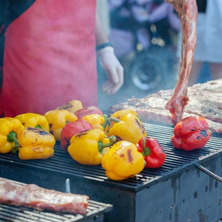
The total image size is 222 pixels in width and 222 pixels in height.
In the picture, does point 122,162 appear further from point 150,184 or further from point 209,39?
point 209,39

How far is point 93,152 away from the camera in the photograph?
2.92 metres

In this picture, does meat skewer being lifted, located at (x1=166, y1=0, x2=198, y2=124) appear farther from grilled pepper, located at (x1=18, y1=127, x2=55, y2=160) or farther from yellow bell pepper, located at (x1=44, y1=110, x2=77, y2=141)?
grilled pepper, located at (x1=18, y1=127, x2=55, y2=160)

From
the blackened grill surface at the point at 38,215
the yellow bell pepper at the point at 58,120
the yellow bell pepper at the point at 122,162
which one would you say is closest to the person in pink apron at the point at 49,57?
the yellow bell pepper at the point at 58,120

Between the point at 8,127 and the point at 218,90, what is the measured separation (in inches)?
107

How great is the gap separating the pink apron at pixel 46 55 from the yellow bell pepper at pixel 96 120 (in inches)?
43.6

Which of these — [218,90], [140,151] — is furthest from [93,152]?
[218,90]

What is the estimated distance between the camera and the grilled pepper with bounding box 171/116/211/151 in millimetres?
3303

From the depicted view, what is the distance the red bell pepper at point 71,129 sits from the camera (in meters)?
3.15

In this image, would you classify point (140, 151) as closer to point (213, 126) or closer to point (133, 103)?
point (213, 126)

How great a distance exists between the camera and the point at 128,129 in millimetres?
3191

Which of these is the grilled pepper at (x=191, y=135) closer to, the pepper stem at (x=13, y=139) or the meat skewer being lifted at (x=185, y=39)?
the meat skewer being lifted at (x=185, y=39)

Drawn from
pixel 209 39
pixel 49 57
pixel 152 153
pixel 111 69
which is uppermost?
pixel 209 39

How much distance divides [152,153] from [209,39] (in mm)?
5600

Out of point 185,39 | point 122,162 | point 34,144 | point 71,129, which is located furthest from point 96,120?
point 185,39
